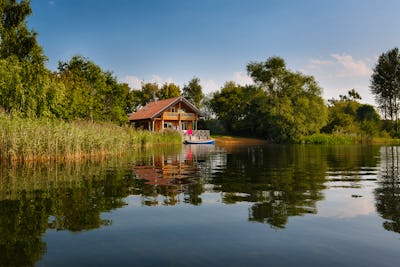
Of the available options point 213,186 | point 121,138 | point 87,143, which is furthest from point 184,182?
point 121,138

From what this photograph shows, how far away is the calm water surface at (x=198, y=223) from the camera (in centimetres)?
449

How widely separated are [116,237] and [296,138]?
48682 millimetres

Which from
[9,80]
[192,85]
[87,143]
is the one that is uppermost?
[192,85]

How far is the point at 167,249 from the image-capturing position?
15.7 ft

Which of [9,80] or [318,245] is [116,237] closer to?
[318,245]

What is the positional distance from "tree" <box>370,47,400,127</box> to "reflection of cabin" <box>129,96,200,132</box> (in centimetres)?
3442

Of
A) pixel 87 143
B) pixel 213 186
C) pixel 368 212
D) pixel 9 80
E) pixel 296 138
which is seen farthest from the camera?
pixel 296 138

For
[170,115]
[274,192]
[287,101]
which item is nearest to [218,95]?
[170,115]

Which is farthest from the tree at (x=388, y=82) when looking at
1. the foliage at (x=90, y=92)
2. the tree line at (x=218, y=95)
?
the foliage at (x=90, y=92)

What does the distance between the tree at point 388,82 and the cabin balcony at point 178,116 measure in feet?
115

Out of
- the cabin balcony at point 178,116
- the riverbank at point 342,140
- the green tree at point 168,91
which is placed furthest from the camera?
the green tree at point 168,91

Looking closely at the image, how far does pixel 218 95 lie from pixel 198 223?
6263 centimetres

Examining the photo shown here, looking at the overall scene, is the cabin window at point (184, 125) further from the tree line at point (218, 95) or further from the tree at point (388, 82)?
the tree at point (388, 82)

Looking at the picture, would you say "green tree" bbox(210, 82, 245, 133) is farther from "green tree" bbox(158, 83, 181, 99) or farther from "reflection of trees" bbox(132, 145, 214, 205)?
"reflection of trees" bbox(132, 145, 214, 205)
